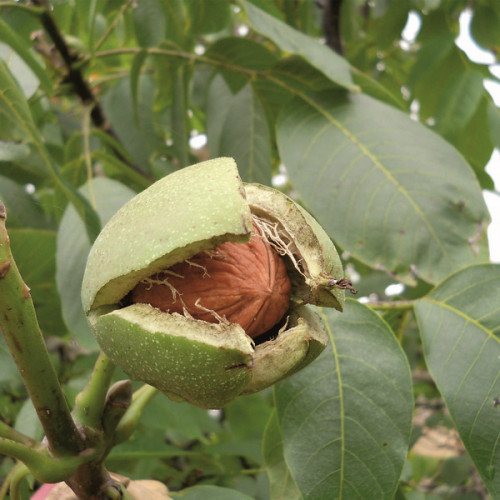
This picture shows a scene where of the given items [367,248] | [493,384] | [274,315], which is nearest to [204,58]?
[367,248]

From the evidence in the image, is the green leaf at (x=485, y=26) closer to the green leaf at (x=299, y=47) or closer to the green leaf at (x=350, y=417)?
the green leaf at (x=299, y=47)

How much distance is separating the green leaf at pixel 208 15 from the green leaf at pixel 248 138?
191 millimetres

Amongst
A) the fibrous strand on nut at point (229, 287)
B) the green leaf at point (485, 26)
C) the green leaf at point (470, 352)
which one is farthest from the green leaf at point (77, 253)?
the green leaf at point (485, 26)

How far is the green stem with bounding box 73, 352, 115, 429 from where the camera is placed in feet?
3.25

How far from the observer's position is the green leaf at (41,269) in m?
1.51

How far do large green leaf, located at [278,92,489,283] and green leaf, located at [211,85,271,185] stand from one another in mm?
235

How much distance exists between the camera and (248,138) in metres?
1.75

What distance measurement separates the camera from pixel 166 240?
0.80 m

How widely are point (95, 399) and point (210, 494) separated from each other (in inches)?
13.1

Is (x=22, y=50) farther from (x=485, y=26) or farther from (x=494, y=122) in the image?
(x=485, y=26)

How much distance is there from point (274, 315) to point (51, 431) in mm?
370

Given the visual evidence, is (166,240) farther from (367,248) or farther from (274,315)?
(367,248)

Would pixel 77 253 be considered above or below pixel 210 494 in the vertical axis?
above

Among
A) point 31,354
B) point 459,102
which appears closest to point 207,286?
point 31,354
